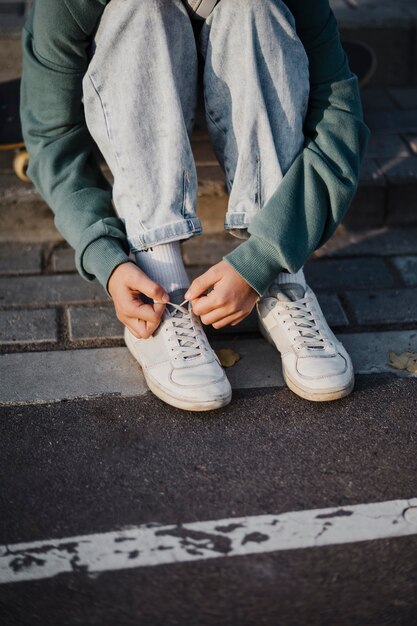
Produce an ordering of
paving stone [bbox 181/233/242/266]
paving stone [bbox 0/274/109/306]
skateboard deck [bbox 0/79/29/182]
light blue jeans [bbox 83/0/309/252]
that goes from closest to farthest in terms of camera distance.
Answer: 1. light blue jeans [bbox 83/0/309/252]
2. paving stone [bbox 0/274/109/306]
3. paving stone [bbox 181/233/242/266]
4. skateboard deck [bbox 0/79/29/182]

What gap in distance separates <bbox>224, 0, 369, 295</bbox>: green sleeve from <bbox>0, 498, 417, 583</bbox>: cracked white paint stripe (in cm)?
66

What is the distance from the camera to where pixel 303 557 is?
174cm

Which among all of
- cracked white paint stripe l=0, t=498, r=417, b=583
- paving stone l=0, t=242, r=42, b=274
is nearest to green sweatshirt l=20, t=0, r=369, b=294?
paving stone l=0, t=242, r=42, b=274

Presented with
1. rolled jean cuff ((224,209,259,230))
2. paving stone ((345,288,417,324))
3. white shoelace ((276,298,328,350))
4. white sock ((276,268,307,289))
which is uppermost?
rolled jean cuff ((224,209,259,230))

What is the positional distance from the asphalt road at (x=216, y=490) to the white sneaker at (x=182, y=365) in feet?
0.19

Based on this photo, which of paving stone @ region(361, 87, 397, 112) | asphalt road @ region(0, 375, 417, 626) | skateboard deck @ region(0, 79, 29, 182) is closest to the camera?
asphalt road @ region(0, 375, 417, 626)

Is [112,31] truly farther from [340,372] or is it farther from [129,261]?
[340,372]

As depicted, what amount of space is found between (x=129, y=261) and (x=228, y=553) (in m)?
0.87

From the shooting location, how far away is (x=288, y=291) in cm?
242

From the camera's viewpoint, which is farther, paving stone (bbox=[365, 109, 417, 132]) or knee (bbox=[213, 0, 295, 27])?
paving stone (bbox=[365, 109, 417, 132])

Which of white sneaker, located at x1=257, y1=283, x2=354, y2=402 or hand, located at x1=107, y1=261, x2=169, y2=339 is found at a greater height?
hand, located at x1=107, y1=261, x2=169, y2=339

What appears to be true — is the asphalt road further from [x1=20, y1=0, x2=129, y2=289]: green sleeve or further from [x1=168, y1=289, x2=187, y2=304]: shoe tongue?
[x1=20, y1=0, x2=129, y2=289]: green sleeve

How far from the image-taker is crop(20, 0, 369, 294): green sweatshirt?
2180 mm

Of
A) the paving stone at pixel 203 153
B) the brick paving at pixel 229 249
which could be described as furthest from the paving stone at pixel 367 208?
the paving stone at pixel 203 153
